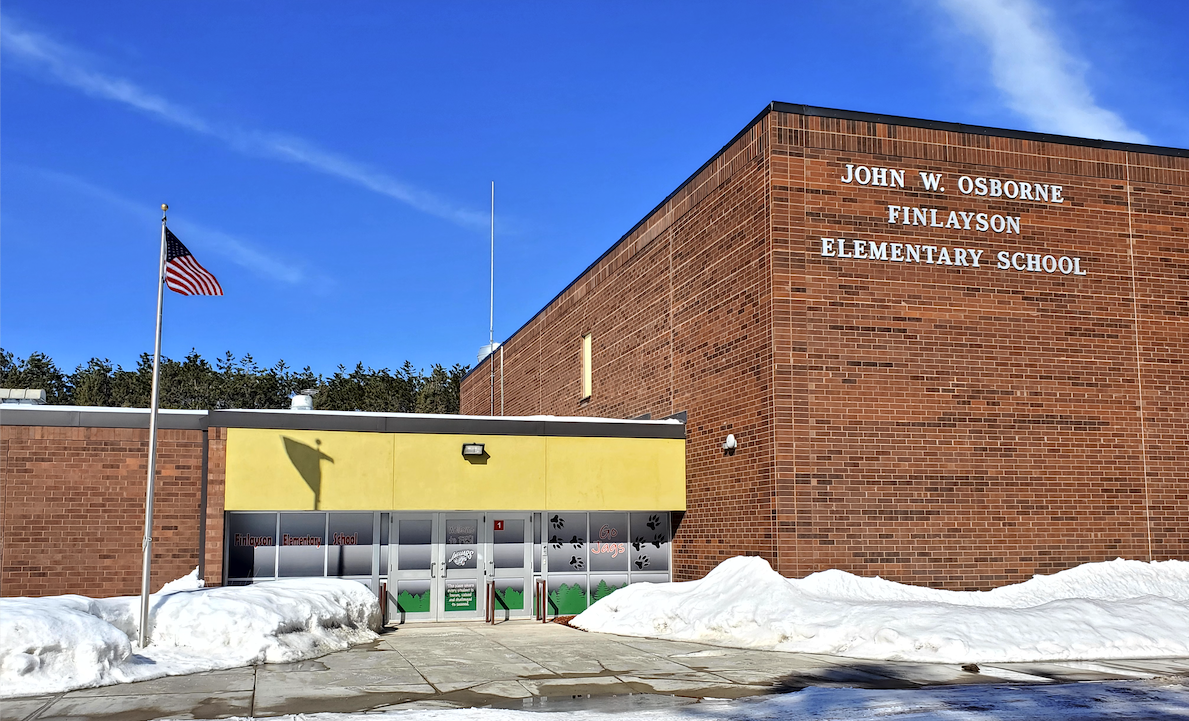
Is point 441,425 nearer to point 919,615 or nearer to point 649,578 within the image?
point 649,578

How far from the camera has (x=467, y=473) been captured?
2128cm

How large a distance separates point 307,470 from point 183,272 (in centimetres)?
503

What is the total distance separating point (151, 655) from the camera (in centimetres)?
1388

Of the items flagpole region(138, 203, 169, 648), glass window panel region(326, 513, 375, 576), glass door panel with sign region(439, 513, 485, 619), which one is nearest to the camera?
flagpole region(138, 203, 169, 648)

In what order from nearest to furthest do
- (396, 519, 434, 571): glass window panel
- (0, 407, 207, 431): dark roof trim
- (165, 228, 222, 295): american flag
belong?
(165, 228, 222, 295): american flag < (0, 407, 207, 431): dark roof trim < (396, 519, 434, 571): glass window panel

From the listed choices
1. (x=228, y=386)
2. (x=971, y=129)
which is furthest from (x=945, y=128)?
(x=228, y=386)

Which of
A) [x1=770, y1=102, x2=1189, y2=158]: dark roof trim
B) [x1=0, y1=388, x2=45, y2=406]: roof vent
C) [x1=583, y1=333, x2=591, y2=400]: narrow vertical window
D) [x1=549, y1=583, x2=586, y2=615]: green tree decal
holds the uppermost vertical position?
[x1=770, y1=102, x2=1189, y2=158]: dark roof trim

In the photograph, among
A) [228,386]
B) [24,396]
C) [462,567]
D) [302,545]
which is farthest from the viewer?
[228,386]

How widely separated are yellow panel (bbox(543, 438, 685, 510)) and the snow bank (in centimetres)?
216

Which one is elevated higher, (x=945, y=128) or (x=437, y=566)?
(x=945, y=128)

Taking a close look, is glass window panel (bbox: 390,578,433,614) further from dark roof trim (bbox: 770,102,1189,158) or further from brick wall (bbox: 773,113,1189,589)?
dark roof trim (bbox: 770,102,1189,158)

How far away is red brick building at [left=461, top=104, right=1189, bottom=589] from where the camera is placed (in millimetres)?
18547

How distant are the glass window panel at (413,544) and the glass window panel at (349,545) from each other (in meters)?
0.59

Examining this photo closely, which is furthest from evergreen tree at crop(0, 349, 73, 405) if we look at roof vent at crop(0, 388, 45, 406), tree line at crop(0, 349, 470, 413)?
roof vent at crop(0, 388, 45, 406)
